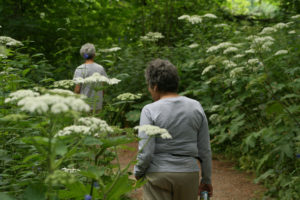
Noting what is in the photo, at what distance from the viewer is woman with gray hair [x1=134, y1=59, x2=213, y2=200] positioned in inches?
117

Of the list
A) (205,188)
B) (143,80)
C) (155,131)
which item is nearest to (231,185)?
(205,188)

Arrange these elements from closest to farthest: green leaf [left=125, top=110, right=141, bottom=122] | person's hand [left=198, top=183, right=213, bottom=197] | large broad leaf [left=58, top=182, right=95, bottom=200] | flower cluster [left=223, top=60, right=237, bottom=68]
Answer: large broad leaf [left=58, top=182, right=95, bottom=200] → person's hand [left=198, top=183, right=213, bottom=197] → flower cluster [left=223, top=60, right=237, bottom=68] → green leaf [left=125, top=110, right=141, bottom=122]

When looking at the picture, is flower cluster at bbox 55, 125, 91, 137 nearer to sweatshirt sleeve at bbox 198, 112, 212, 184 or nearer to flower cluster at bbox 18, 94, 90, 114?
flower cluster at bbox 18, 94, 90, 114

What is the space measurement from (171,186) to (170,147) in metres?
0.31

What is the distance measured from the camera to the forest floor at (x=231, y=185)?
563 cm

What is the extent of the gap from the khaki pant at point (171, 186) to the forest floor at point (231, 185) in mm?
2483

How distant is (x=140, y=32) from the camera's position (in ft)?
42.2

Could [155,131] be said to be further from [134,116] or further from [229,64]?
[134,116]

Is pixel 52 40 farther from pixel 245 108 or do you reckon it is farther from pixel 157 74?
pixel 157 74

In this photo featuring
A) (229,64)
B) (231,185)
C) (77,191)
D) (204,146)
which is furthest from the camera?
(229,64)

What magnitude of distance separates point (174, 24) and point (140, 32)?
118 centimetres

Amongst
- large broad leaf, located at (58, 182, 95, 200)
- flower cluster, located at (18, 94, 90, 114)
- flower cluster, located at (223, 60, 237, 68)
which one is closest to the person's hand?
large broad leaf, located at (58, 182, 95, 200)

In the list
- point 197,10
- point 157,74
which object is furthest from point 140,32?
point 157,74

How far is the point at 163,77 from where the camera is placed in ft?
10.3
